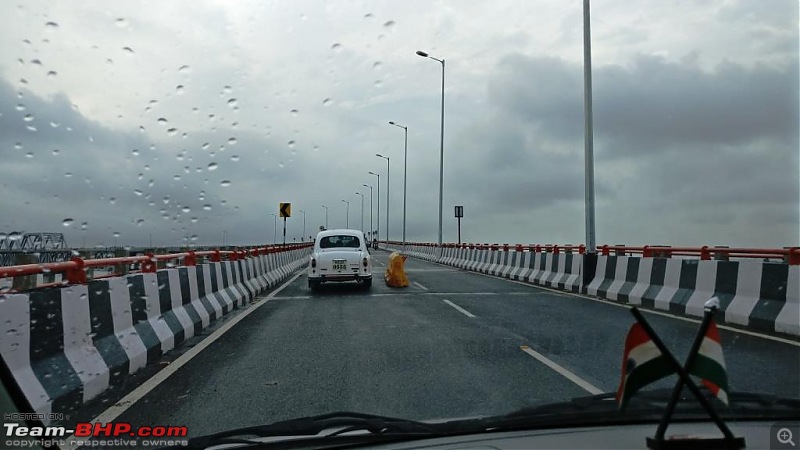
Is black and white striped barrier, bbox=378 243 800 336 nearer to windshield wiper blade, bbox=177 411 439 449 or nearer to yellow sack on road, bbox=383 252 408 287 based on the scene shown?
yellow sack on road, bbox=383 252 408 287

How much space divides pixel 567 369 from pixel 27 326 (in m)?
4.91

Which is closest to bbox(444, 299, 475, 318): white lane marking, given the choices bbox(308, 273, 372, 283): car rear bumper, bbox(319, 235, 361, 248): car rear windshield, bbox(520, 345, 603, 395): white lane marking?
bbox(520, 345, 603, 395): white lane marking

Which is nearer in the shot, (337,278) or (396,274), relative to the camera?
(337,278)

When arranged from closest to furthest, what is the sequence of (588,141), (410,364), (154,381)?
1. (154,381)
2. (410,364)
3. (588,141)

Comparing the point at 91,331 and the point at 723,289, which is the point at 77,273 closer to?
the point at 91,331

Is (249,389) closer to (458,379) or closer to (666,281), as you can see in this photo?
(458,379)

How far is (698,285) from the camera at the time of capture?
10367 mm

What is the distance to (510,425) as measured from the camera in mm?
3025

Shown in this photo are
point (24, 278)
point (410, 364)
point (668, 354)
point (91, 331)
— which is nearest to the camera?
point (668, 354)

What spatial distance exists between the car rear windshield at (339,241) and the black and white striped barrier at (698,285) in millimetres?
5766

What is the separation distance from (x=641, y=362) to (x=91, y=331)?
5198 millimetres

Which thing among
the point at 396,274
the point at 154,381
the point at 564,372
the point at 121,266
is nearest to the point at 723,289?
the point at 564,372

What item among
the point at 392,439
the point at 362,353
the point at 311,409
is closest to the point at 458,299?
the point at 362,353

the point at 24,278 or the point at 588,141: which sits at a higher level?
the point at 588,141
